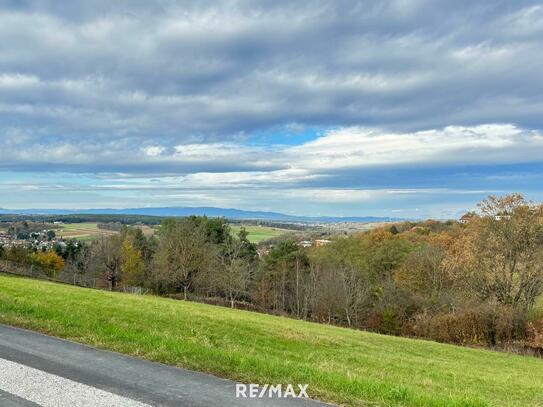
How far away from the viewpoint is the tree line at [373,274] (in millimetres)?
Result: 41406

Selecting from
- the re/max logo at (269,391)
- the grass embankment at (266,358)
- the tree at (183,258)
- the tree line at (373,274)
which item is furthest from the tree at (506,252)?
the re/max logo at (269,391)

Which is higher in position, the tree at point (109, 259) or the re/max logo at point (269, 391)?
the re/max logo at point (269, 391)

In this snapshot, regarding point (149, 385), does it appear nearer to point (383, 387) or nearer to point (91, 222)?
point (383, 387)

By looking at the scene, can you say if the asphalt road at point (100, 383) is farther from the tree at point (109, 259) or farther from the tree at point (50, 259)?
the tree at point (50, 259)

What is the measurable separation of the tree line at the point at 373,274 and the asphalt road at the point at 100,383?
3822 centimetres

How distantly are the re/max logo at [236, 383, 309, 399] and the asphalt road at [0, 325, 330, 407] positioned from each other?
114 millimetres

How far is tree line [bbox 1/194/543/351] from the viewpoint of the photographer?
136ft

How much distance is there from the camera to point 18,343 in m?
9.24

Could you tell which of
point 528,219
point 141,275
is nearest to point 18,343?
point 528,219

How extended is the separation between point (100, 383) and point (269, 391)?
2.40m

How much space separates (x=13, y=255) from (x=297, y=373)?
293 feet

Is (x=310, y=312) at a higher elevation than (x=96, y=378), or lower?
lower

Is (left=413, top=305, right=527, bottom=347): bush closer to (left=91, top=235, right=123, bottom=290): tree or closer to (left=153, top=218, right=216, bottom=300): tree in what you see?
(left=153, top=218, right=216, bottom=300): tree

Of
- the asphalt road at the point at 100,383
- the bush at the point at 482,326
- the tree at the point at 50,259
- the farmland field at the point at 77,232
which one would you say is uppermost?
the asphalt road at the point at 100,383
